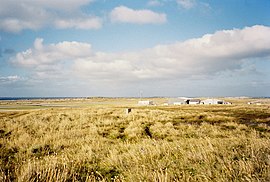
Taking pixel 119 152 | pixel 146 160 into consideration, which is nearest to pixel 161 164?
pixel 146 160

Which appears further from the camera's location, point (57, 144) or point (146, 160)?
point (57, 144)

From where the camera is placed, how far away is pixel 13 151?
11.3 m

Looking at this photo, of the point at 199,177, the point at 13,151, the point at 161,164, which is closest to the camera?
the point at 199,177

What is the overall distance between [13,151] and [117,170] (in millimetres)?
6569

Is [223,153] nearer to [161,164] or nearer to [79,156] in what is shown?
[161,164]

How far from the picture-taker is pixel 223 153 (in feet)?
24.9

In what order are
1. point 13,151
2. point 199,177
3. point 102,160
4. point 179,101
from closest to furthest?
point 199,177
point 102,160
point 13,151
point 179,101

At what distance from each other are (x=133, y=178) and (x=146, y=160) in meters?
1.88

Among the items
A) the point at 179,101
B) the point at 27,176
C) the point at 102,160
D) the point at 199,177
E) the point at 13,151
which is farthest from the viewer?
the point at 179,101

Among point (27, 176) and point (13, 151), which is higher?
point (27, 176)

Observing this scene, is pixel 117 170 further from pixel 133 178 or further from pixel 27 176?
pixel 27 176

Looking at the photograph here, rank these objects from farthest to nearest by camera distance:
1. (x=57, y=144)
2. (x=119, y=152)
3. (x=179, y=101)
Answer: (x=179, y=101)
(x=57, y=144)
(x=119, y=152)

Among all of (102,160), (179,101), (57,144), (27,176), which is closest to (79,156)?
(102,160)

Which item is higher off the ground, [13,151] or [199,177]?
[199,177]
